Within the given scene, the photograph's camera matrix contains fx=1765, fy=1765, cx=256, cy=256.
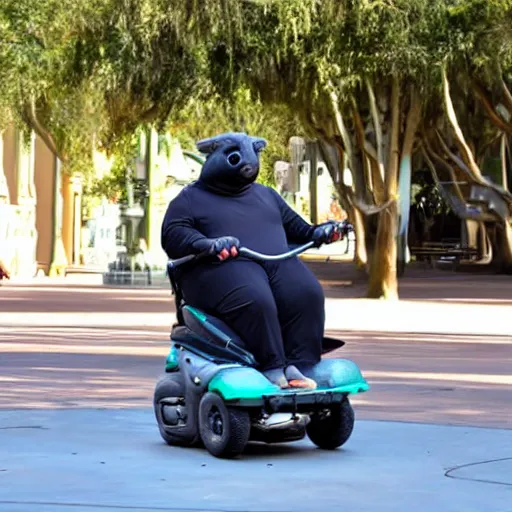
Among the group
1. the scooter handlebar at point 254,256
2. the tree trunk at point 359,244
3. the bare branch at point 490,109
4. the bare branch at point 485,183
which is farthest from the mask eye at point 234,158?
the tree trunk at point 359,244

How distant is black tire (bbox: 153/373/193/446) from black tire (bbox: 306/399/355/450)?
72cm

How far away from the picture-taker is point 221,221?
32.8 ft

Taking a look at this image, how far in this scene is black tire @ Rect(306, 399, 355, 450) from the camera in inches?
381

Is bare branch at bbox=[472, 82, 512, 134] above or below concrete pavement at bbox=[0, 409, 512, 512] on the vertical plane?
above

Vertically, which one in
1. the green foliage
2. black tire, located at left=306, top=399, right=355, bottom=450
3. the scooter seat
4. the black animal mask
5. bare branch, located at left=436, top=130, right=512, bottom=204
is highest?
the green foliage

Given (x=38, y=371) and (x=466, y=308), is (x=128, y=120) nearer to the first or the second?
(x=466, y=308)

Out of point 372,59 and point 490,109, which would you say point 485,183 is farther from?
point 372,59

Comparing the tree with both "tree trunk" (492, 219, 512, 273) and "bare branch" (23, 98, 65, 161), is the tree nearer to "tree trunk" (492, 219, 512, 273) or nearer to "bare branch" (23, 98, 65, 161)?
"bare branch" (23, 98, 65, 161)

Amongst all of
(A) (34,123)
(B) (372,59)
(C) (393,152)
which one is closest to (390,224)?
(C) (393,152)

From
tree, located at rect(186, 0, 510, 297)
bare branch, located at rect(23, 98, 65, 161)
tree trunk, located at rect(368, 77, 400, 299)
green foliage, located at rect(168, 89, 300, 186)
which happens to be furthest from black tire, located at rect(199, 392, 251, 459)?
bare branch, located at rect(23, 98, 65, 161)

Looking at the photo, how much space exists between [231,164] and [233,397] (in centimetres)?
147

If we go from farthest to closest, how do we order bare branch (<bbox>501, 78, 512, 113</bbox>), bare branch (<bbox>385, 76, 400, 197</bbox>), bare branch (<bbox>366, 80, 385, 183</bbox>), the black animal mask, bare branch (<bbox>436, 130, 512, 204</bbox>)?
bare branch (<bbox>436, 130, 512, 204</bbox>) → bare branch (<bbox>501, 78, 512, 113</bbox>) → bare branch (<bbox>385, 76, 400, 197</bbox>) → bare branch (<bbox>366, 80, 385, 183</bbox>) → the black animal mask

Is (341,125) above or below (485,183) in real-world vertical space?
above

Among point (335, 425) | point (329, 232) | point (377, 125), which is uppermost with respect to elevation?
point (377, 125)
